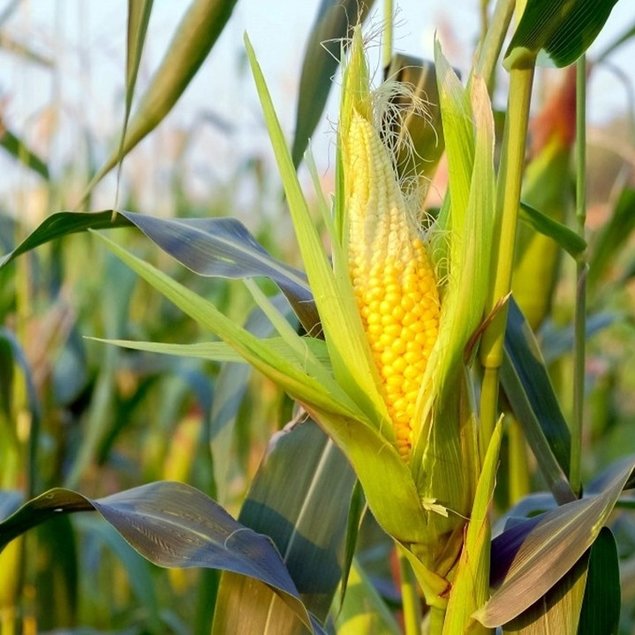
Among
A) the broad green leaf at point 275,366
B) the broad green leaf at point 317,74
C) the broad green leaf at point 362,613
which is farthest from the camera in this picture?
the broad green leaf at point 362,613

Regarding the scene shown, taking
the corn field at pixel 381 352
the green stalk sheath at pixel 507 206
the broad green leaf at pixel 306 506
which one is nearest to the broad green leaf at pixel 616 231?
the corn field at pixel 381 352

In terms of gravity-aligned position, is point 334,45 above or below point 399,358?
above

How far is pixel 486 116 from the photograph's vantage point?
53cm

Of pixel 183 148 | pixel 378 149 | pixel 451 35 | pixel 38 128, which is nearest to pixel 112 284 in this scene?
pixel 38 128

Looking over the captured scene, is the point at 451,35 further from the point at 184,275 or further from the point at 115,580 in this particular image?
the point at 115,580

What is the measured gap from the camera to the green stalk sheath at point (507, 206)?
0.53 m

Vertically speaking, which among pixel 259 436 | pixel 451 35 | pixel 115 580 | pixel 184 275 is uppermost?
pixel 451 35

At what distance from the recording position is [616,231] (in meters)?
1.40

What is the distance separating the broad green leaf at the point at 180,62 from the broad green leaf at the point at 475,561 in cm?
33

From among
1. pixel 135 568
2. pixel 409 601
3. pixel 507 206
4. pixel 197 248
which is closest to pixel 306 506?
pixel 409 601

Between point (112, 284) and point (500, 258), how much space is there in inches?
48.8

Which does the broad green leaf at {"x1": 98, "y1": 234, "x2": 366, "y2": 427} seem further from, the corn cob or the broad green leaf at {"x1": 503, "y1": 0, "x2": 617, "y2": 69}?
the broad green leaf at {"x1": 503, "y1": 0, "x2": 617, "y2": 69}

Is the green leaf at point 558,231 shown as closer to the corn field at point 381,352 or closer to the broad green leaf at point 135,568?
the corn field at point 381,352

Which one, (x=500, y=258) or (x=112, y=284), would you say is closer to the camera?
(x=500, y=258)
